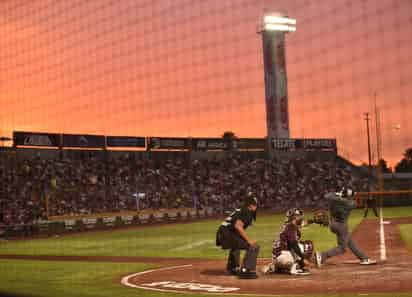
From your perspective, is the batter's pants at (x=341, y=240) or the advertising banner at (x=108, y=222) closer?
the batter's pants at (x=341, y=240)

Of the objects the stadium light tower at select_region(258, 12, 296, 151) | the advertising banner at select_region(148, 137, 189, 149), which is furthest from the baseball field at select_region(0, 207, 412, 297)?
the stadium light tower at select_region(258, 12, 296, 151)

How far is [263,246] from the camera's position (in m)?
18.8

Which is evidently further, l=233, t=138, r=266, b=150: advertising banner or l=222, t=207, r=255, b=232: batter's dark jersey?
l=233, t=138, r=266, b=150: advertising banner

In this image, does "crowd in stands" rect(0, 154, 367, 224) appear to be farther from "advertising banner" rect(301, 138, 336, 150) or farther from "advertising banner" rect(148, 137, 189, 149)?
"advertising banner" rect(301, 138, 336, 150)

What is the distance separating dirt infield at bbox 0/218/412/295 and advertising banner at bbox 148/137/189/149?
140ft

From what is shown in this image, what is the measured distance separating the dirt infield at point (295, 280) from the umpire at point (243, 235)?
27 centimetres

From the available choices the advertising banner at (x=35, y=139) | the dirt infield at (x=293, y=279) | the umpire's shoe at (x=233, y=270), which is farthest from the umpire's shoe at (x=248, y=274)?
the advertising banner at (x=35, y=139)

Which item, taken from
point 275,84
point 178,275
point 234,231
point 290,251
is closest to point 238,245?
point 234,231

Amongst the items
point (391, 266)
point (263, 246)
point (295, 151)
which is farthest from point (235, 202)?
point (391, 266)

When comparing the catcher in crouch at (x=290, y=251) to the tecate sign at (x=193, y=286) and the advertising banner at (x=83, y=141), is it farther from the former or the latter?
the advertising banner at (x=83, y=141)

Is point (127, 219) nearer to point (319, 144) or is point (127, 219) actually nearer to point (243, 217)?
point (243, 217)

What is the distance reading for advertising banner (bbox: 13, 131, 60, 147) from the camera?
47.8m

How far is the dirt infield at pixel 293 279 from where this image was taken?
895cm

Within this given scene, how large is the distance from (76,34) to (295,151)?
48.3 meters
